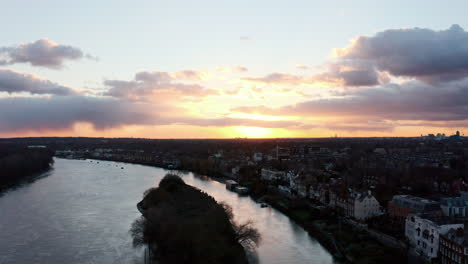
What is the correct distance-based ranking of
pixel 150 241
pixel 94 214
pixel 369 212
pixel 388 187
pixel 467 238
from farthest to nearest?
pixel 388 187 → pixel 94 214 → pixel 369 212 → pixel 150 241 → pixel 467 238

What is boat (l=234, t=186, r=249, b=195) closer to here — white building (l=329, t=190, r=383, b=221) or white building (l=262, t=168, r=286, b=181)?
white building (l=262, t=168, r=286, b=181)

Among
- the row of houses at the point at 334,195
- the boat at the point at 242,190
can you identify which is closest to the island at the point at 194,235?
the row of houses at the point at 334,195

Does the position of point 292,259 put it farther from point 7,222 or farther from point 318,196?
point 7,222

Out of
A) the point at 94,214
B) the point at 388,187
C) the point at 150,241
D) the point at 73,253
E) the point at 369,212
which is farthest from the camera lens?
the point at 388,187

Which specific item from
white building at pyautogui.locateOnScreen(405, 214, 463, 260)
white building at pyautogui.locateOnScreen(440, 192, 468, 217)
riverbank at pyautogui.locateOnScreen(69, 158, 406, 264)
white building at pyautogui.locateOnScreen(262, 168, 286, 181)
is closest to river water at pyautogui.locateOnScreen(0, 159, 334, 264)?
riverbank at pyautogui.locateOnScreen(69, 158, 406, 264)

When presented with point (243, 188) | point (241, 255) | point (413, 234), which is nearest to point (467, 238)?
point (413, 234)
